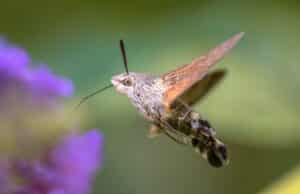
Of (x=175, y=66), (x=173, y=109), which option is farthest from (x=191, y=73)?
(x=175, y=66)

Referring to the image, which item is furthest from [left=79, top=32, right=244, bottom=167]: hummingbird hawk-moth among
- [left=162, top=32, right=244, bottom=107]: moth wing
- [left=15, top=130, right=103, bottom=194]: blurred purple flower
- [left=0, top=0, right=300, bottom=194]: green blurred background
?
[left=0, top=0, right=300, bottom=194]: green blurred background

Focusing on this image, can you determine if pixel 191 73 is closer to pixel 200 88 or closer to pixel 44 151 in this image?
pixel 200 88

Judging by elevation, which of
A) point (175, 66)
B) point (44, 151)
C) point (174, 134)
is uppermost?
point (175, 66)

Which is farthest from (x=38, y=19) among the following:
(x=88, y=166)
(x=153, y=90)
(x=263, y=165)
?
(x=153, y=90)

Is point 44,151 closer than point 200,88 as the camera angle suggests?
No

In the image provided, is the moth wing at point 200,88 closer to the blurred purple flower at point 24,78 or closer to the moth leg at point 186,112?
the moth leg at point 186,112

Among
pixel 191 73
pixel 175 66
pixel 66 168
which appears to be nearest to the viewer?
pixel 191 73

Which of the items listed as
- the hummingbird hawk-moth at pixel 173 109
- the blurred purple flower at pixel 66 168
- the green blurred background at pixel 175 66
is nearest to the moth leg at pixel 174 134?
the hummingbird hawk-moth at pixel 173 109
